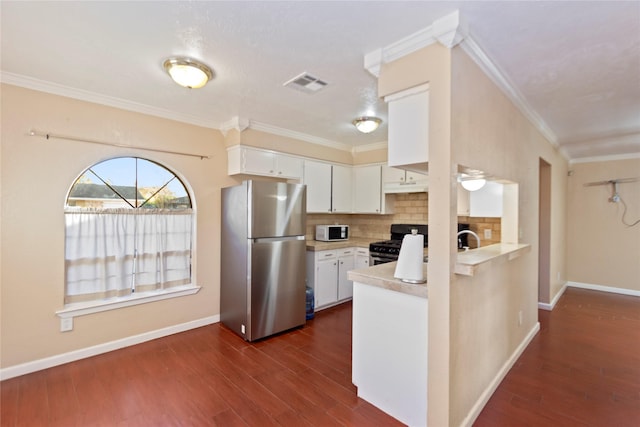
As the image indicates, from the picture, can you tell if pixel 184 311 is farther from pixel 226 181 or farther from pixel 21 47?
pixel 21 47

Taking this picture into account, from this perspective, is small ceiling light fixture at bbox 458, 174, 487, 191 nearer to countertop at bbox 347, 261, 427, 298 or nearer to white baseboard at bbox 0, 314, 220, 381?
countertop at bbox 347, 261, 427, 298

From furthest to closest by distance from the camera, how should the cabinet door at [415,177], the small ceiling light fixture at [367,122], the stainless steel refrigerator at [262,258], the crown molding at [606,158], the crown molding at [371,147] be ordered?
the crown molding at [606,158], the crown molding at [371,147], the cabinet door at [415,177], the small ceiling light fixture at [367,122], the stainless steel refrigerator at [262,258]

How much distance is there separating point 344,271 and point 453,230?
114 inches

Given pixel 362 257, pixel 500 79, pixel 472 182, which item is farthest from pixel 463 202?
pixel 362 257

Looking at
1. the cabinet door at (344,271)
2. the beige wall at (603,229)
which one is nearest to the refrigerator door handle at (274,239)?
the cabinet door at (344,271)

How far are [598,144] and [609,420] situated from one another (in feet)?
13.3

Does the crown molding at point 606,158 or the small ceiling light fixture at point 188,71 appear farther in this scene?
the crown molding at point 606,158

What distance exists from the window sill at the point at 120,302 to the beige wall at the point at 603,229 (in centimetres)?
655

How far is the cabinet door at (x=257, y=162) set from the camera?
3.67 m

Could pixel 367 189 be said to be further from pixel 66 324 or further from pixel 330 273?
pixel 66 324

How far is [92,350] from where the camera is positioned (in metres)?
2.87

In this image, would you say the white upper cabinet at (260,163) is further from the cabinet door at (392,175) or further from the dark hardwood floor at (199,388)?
the dark hardwood floor at (199,388)

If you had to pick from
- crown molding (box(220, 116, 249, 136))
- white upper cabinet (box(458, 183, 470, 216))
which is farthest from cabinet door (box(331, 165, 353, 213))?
white upper cabinet (box(458, 183, 470, 216))

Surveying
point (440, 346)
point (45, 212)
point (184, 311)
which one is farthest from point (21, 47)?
point (440, 346)
